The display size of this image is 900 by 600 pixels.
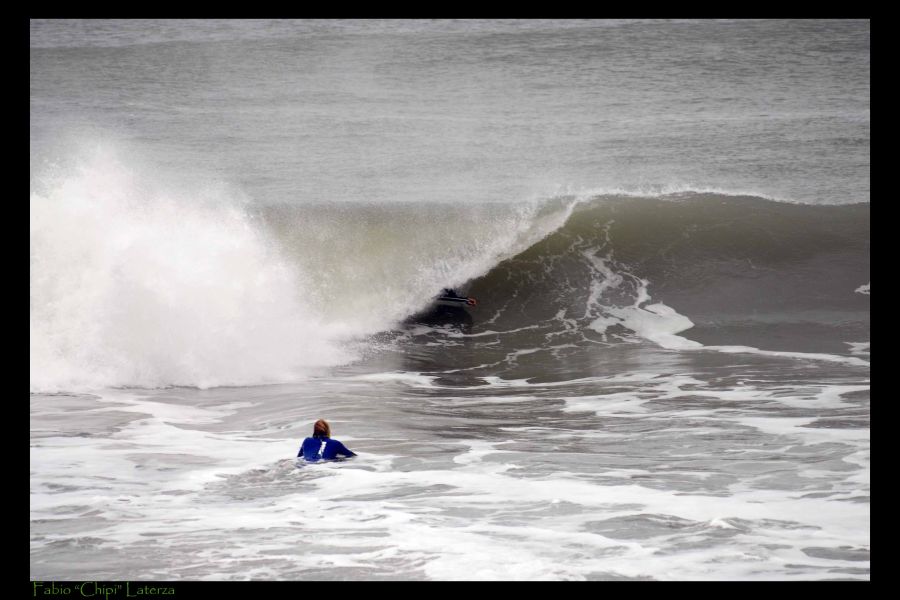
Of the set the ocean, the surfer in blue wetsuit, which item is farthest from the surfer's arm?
the ocean

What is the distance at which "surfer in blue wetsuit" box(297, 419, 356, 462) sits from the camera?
9.98 metres

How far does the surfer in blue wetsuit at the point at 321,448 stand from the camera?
9984 mm

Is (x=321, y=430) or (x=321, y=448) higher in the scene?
(x=321, y=430)

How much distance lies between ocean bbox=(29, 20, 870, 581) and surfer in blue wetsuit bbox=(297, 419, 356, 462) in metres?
Answer: 0.14

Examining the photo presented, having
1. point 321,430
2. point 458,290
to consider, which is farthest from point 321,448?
point 458,290

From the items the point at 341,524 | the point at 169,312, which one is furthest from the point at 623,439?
the point at 169,312

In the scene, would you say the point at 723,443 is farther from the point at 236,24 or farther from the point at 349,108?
the point at 236,24

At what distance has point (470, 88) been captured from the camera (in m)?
36.3

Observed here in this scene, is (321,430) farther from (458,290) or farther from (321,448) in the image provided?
(458,290)

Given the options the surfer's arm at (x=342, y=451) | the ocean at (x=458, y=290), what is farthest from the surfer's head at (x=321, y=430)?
the ocean at (x=458, y=290)

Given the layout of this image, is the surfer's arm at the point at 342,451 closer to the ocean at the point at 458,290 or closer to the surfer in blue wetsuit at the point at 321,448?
the surfer in blue wetsuit at the point at 321,448

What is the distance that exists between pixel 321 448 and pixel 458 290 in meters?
11.0

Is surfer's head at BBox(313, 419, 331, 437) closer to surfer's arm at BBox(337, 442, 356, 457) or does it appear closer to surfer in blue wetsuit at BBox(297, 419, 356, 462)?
surfer in blue wetsuit at BBox(297, 419, 356, 462)

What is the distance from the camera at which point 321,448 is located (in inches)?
400
